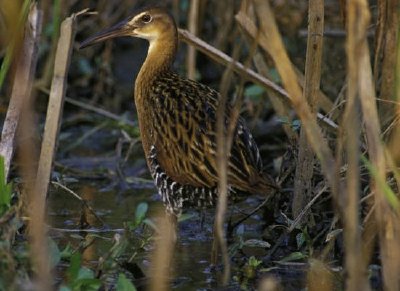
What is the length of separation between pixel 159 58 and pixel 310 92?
3.92ft

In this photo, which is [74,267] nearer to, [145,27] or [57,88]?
[57,88]

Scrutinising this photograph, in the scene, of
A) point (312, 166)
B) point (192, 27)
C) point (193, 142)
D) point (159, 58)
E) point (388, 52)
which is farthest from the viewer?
point (192, 27)

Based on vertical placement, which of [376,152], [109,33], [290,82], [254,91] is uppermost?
[109,33]

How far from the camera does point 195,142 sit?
4941 mm

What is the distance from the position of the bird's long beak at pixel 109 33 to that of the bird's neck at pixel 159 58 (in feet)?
0.54

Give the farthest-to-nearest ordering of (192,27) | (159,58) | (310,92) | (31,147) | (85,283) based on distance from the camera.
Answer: (192,27) → (159,58) → (310,92) → (31,147) → (85,283)

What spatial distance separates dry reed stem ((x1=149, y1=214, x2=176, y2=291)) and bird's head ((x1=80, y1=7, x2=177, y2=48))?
99cm

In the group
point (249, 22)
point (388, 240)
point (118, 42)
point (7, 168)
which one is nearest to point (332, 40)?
point (118, 42)

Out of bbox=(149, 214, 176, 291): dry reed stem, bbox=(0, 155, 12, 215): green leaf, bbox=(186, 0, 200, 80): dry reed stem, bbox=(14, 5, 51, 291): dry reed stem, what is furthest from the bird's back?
bbox=(186, 0, 200, 80): dry reed stem

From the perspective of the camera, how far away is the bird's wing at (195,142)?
483 centimetres

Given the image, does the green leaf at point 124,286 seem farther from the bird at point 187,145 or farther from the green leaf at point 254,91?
the green leaf at point 254,91

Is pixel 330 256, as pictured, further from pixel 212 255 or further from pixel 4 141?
pixel 4 141

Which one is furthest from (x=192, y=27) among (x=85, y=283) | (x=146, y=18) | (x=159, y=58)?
(x=85, y=283)

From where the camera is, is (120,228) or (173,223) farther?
(120,228)
